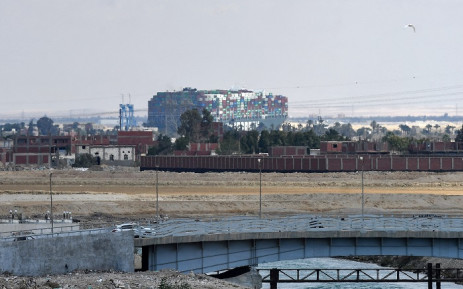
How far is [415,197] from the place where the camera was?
137m

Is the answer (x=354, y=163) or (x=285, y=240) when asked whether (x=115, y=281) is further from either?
(x=354, y=163)

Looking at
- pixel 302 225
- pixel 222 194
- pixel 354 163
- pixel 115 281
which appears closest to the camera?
pixel 115 281

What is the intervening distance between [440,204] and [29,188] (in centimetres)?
6070

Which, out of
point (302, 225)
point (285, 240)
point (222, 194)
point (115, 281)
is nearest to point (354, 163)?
point (222, 194)

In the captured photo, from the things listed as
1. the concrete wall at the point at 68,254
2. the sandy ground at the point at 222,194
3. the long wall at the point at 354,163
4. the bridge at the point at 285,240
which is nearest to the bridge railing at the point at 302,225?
the bridge at the point at 285,240

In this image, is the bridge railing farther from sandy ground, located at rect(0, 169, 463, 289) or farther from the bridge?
sandy ground, located at rect(0, 169, 463, 289)

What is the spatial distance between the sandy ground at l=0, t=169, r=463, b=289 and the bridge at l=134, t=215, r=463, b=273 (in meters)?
21.5

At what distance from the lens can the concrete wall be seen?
61.3 m

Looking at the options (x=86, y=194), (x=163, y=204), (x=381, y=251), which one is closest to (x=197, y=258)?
(x=381, y=251)

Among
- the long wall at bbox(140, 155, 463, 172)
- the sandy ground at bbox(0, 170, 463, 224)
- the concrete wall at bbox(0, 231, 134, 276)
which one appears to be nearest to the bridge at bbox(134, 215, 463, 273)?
the concrete wall at bbox(0, 231, 134, 276)

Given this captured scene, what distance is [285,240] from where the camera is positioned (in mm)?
69438

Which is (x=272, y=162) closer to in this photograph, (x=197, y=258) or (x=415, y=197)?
(x=415, y=197)

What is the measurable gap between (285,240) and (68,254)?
13.4 meters

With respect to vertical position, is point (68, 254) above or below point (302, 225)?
below
